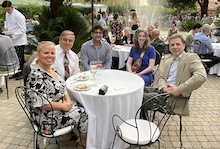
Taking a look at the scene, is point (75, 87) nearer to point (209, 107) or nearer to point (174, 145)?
point (174, 145)

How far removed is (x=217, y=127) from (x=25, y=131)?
2.86 m

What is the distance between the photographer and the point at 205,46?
19.7 feet

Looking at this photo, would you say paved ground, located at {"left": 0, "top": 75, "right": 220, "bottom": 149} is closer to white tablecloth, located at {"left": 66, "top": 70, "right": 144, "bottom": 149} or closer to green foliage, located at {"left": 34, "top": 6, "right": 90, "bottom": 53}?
white tablecloth, located at {"left": 66, "top": 70, "right": 144, "bottom": 149}

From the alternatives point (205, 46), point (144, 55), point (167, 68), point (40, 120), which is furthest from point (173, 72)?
point (205, 46)

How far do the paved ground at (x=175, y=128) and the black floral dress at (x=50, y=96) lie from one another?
2.10 feet

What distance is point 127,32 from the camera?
7.68m

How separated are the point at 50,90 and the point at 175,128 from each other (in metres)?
1.99

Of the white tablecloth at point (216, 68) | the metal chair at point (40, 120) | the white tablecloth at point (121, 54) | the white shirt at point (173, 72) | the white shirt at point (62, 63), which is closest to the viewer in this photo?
the metal chair at point (40, 120)

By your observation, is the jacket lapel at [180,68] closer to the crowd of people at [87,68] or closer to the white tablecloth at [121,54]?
the crowd of people at [87,68]

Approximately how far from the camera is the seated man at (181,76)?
2414mm

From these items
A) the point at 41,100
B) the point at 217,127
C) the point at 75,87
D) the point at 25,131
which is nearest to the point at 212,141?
the point at 217,127

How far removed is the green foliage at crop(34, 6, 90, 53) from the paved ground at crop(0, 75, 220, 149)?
236cm

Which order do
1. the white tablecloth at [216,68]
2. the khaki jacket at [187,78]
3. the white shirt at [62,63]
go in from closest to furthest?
1. the khaki jacket at [187,78]
2. the white shirt at [62,63]
3. the white tablecloth at [216,68]

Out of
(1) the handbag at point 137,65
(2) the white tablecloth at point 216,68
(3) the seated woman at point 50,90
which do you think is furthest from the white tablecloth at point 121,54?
(3) the seated woman at point 50,90
